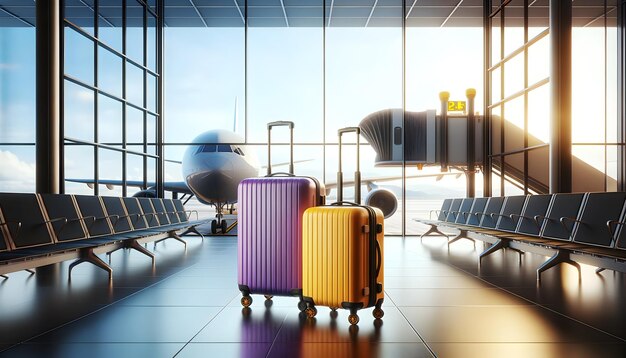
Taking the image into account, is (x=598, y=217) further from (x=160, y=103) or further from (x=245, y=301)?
(x=160, y=103)

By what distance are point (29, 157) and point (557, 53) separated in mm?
10250

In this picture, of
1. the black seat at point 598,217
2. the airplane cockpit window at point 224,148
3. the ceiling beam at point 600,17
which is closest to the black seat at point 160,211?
the airplane cockpit window at point 224,148

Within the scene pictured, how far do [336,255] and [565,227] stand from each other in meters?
3.15

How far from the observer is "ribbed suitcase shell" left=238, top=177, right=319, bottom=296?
349cm

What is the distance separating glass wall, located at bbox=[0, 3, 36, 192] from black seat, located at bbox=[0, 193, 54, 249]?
618 cm

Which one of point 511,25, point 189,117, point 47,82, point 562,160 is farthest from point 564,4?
point 189,117

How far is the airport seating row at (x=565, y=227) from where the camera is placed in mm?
4164

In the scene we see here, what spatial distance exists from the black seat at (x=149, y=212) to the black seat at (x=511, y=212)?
5.37m

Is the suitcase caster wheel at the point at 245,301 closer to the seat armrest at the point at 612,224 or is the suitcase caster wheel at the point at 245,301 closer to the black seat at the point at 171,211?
the seat armrest at the point at 612,224

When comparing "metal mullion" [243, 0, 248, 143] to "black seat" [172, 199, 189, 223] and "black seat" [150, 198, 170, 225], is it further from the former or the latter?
"black seat" [150, 198, 170, 225]

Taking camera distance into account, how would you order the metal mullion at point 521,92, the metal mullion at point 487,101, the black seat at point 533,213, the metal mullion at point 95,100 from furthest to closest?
1. the metal mullion at point 487,101
2. the metal mullion at point 95,100
3. the metal mullion at point 521,92
4. the black seat at point 533,213

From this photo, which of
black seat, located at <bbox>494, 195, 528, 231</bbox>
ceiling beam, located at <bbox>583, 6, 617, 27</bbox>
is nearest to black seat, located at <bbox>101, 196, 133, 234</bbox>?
black seat, located at <bbox>494, 195, 528, 231</bbox>

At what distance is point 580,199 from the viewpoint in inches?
199

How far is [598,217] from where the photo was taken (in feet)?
15.0
